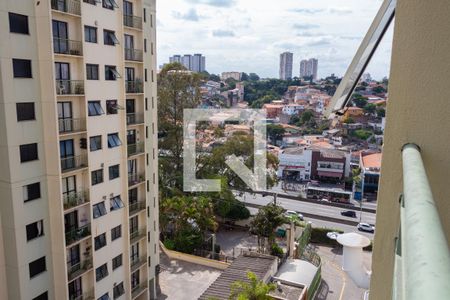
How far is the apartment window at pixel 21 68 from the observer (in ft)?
26.5

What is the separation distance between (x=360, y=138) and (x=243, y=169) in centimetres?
2892

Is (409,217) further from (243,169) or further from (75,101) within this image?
(243,169)

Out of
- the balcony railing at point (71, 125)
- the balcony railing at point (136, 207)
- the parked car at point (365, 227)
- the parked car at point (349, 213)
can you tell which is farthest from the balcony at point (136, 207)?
the parked car at point (349, 213)

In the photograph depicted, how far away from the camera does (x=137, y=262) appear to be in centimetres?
1261

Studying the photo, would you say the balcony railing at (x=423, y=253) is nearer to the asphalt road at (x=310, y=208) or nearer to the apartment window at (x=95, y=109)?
the apartment window at (x=95, y=109)

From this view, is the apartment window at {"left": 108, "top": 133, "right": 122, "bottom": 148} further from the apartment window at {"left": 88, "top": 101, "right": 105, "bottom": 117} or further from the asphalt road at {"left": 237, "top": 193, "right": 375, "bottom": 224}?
the asphalt road at {"left": 237, "top": 193, "right": 375, "bottom": 224}

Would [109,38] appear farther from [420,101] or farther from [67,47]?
[420,101]

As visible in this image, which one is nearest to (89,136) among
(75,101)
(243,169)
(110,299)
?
(75,101)

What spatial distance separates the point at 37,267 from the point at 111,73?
16.7 ft

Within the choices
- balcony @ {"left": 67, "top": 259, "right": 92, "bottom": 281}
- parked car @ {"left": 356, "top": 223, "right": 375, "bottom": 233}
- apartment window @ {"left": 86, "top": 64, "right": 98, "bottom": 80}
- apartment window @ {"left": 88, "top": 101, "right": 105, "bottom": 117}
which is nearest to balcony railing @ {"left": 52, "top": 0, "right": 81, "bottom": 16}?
apartment window @ {"left": 86, "top": 64, "right": 98, "bottom": 80}

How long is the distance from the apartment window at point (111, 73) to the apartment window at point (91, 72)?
1.19 ft

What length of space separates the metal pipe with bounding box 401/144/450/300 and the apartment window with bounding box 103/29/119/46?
10435 millimetres

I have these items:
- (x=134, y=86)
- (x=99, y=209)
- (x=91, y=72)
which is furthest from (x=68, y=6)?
(x=99, y=209)

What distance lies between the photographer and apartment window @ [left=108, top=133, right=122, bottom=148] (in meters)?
10.6
